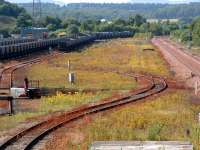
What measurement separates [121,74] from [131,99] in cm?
1854

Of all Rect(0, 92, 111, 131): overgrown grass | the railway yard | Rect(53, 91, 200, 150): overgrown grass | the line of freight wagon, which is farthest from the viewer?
the line of freight wagon

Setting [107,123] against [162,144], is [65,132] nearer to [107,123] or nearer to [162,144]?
[107,123]

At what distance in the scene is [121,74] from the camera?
5034 cm

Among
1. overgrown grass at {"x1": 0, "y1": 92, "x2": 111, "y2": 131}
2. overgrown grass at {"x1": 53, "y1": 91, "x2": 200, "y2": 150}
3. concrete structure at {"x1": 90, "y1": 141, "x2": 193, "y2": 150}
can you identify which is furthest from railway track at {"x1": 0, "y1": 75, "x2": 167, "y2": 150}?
concrete structure at {"x1": 90, "y1": 141, "x2": 193, "y2": 150}

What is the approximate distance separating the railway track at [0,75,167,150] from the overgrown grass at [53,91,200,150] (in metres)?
1.03

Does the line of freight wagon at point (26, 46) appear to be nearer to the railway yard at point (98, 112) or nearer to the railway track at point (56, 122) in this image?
the railway yard at point (98, 112)

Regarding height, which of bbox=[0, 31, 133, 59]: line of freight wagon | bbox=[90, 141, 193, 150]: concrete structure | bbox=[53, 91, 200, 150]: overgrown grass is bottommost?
bbox=[0, 31, 133, 59]: line of freight wagon

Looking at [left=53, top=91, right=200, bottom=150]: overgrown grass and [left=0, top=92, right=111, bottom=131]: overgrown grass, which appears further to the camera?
[left=0, top=92, right=111, bottom=131]: overgrown grass

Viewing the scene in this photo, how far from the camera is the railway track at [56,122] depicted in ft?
64.0

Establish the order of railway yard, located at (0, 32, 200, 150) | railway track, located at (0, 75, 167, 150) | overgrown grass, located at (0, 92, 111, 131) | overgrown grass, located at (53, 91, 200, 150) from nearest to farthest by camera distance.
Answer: railway track, located at (0, 75, 167, 150) < overgrown grass, located at (53, 91, 200, 150) < railway yard, located at (0, 32, 200, 150) < overgrown grass, located at (0, 92, 111, 131)

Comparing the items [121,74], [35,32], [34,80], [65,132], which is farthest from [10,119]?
[35,32]

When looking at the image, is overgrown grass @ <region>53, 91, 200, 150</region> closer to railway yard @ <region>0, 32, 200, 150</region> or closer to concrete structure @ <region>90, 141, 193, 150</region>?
A: railway yard @ <region>0, 32, 200, 150</region>

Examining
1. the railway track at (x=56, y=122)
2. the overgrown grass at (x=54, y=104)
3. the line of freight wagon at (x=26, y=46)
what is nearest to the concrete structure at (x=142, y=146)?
the railway track at (x=56, y=122)

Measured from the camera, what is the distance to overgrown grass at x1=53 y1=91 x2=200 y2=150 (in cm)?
2025
